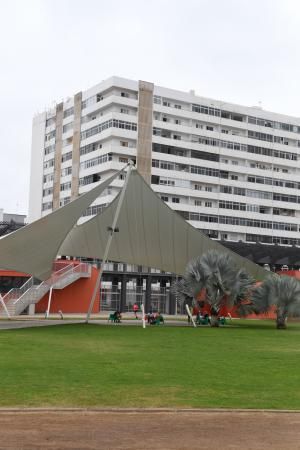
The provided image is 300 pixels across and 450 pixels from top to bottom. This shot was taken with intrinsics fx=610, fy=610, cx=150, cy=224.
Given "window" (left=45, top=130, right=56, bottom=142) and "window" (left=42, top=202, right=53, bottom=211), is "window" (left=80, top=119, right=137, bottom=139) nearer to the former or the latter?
"window" (left=45, top=130, right=56, bottom=142)

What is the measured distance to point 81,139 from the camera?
8044cm

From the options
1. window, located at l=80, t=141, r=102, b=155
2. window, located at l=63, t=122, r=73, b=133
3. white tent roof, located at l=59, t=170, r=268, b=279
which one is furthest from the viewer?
window, located at l=63, t=122, r=73, b=133

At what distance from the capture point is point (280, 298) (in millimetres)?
36875

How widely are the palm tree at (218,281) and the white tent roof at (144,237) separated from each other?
7.08ft

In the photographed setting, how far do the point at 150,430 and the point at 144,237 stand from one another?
3109cm

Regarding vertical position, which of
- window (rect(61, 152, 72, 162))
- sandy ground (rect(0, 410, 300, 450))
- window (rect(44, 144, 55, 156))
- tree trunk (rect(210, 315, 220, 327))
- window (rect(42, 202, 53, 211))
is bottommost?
sandy ground (rect(0, 410, 300, 450))

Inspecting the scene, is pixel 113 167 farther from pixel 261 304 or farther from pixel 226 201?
pixel 261 304

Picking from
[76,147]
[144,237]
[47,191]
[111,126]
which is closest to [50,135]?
[47,191]

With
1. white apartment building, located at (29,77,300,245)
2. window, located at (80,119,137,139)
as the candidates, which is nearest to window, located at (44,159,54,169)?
white apartment building, located at (29,77,300,245)

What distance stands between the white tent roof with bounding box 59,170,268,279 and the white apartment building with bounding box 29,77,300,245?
32.9 meters

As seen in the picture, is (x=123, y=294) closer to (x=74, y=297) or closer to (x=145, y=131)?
(x=74, y=297)

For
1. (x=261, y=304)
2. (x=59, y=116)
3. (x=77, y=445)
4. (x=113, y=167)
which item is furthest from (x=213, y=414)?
(x=59, y=116)

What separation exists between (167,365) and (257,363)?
2660mm

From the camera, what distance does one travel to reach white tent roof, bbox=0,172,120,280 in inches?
1151
